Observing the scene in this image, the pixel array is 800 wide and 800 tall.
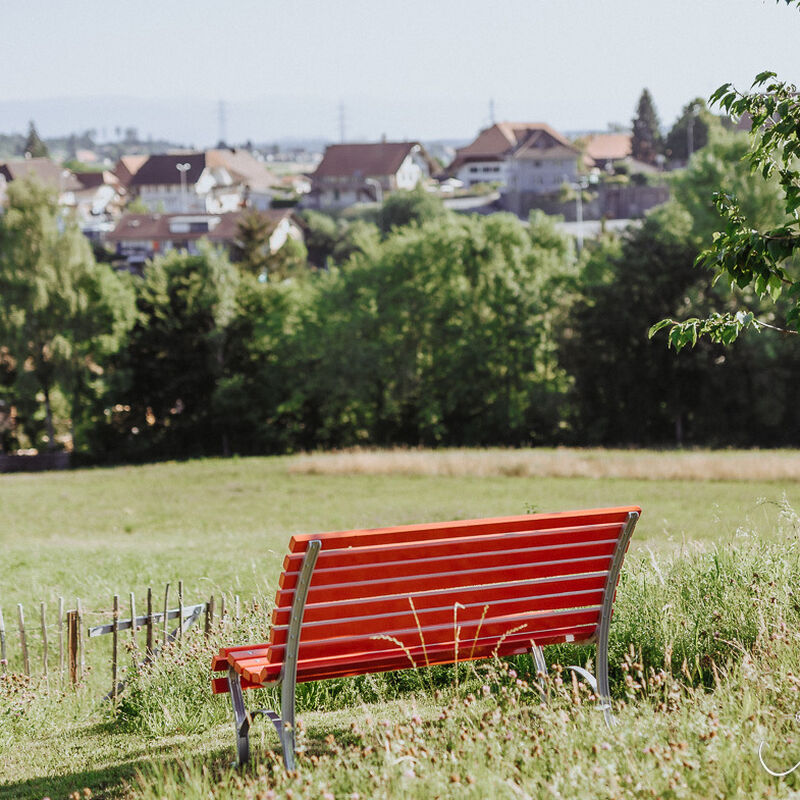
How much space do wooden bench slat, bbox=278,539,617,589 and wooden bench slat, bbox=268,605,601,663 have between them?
33 centimetres

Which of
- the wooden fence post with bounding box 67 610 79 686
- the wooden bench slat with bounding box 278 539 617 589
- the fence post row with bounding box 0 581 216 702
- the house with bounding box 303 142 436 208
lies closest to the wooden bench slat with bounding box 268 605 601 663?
the wooden bench slat with bounding box 278 539 617 589

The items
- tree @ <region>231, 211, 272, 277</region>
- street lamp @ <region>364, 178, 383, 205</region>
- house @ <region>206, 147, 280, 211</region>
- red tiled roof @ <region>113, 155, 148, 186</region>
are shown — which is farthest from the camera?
red tiled roof @ <region>113, 155, 148, 186</region>

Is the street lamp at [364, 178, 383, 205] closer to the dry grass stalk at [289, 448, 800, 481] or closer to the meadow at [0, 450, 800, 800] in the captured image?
the dry grass stalk at [289, 448, 800, 481]

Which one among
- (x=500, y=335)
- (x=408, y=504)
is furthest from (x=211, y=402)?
(x=408, y=504)

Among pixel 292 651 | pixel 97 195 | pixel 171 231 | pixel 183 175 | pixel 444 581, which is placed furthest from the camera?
pixel 97 195

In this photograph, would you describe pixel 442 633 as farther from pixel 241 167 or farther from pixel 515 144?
→ pixel 241 167

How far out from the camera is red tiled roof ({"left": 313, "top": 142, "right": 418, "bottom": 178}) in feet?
475

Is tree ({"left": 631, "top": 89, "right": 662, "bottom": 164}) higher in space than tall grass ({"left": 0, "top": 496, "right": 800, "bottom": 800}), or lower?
higher

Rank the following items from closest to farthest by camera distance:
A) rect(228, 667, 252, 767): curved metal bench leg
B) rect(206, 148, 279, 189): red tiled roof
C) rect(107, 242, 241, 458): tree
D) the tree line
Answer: rect(228, 667, 252, 767): curved metal bench leg
the tree line
rect(107, 242, 241, 458): tree
rect(206, 148, 279, 189): red tiled roof

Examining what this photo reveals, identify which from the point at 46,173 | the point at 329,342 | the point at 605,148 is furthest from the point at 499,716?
the point at 605,148

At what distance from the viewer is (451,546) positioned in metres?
5.00

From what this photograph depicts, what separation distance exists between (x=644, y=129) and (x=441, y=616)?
166m

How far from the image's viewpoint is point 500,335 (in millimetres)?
51688

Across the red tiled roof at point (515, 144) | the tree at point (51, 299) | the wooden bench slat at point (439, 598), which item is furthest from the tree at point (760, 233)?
the red tiled roof at point (515, 144)
